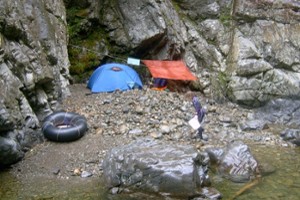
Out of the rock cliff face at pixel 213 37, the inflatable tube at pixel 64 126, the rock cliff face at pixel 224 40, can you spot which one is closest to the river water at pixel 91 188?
the inflatable tube at pixel 64 126

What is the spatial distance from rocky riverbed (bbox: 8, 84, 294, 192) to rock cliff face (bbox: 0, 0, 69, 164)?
24.8 inches

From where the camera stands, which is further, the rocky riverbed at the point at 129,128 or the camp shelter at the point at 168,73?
the camp shelter at the point at 168,73

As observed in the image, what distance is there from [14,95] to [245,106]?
967cm

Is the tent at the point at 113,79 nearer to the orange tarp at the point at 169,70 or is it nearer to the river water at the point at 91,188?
the orange tarp at the point at 169,70

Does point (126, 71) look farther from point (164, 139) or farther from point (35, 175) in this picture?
point (35, 175)

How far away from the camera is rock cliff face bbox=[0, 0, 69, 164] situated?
31.4 feet

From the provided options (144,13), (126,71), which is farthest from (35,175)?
(144,13)

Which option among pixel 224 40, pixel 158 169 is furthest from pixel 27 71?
pixel 224 40

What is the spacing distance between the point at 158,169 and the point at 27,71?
16.8ft

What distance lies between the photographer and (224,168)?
33.0 ft

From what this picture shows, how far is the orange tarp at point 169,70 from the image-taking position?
15.5 metres

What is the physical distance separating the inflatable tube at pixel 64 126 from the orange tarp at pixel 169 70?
15.7 ft

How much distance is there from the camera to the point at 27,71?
11.0 metres

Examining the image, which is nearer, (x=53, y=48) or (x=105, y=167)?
(x=105, y=167)
